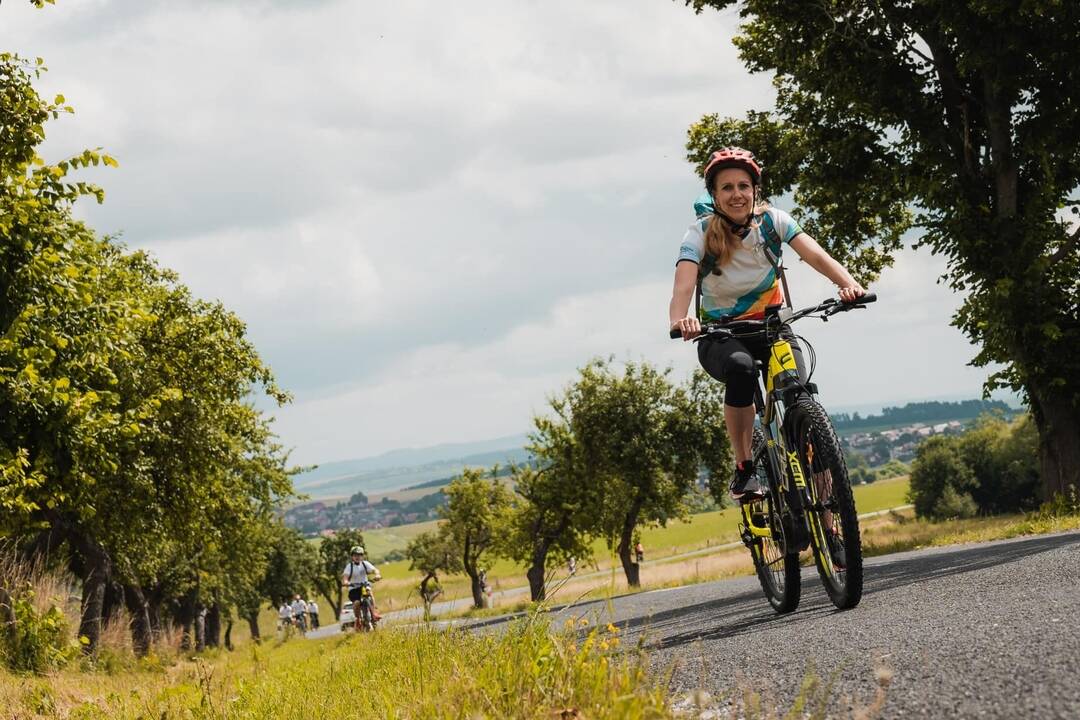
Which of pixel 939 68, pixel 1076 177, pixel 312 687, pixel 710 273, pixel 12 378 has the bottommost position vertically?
pixel 312 687

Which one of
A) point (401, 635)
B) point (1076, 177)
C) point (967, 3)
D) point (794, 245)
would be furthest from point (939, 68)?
point (401, 635)

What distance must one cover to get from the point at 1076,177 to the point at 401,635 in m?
14.8

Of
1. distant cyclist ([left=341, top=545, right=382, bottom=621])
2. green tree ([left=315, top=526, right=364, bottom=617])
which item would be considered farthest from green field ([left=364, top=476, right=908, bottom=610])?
distant cyclist ([left=341, top=545, right=382, bottom=621])

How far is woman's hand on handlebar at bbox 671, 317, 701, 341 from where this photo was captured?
5.38 metres

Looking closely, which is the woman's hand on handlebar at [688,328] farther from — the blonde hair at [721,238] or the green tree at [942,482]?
the green tree at [942,482]

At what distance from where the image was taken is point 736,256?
5.89 metres

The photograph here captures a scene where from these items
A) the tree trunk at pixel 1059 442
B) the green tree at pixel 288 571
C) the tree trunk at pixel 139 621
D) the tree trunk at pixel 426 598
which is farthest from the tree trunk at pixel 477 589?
the tree trunk at pixel 426 598

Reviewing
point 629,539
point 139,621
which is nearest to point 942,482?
point 629,539

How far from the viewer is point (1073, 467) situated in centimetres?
1612

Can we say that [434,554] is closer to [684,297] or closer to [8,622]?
[8,622]

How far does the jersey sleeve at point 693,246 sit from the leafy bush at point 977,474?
88.1 metres

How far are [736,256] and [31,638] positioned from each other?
11.6 metres

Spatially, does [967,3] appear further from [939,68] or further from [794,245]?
[794,245]

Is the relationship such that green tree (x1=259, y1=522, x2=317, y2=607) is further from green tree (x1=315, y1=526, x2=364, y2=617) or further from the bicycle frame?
the bicycle frame
